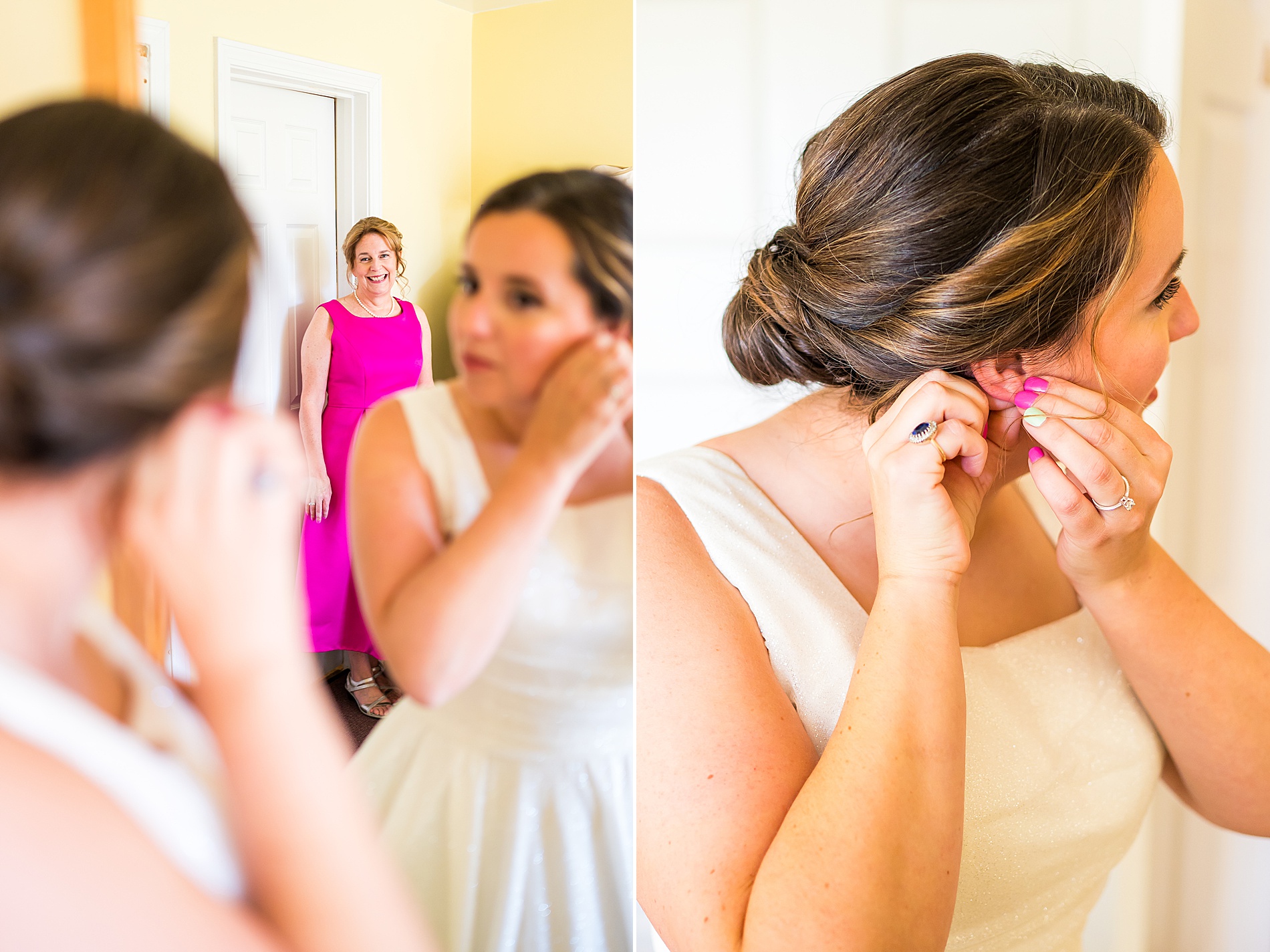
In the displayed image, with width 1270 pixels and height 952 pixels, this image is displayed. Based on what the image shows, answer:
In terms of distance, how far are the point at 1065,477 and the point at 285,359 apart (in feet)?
2.35

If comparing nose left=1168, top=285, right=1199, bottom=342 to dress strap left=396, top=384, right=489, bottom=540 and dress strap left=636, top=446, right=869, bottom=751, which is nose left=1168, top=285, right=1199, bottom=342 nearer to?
dress strap left=636, top=446, right=869, bottom=751

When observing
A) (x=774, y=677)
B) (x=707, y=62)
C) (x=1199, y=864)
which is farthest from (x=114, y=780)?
(x=1199, y=864)

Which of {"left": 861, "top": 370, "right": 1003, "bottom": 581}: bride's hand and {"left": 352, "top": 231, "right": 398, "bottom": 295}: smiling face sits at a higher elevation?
{"left": 352, "top": 231, "right": 398, "bottom": 295}: smiling face

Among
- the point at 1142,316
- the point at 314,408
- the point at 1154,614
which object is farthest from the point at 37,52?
the point at 1154,614

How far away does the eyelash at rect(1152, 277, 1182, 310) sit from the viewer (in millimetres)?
818

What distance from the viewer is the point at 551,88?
→ 1.24 feet

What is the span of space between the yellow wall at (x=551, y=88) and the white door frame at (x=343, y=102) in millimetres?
43

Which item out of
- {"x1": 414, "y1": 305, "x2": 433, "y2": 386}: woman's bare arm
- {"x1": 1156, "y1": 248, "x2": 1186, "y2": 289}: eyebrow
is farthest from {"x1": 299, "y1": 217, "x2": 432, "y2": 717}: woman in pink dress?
{"x1": 1156, "y1": 248, "x2": 1186, "y2": 289}: eyebrow

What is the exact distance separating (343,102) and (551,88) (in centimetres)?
9

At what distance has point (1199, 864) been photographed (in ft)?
4.00

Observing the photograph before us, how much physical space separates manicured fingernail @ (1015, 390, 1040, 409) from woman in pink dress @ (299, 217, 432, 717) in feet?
2.05

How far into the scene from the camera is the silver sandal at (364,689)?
0.30 m

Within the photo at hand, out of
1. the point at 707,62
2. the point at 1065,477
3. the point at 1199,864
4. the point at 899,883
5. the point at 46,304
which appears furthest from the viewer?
the point at 1199,864

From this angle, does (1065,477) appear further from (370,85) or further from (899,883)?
(370,85)
